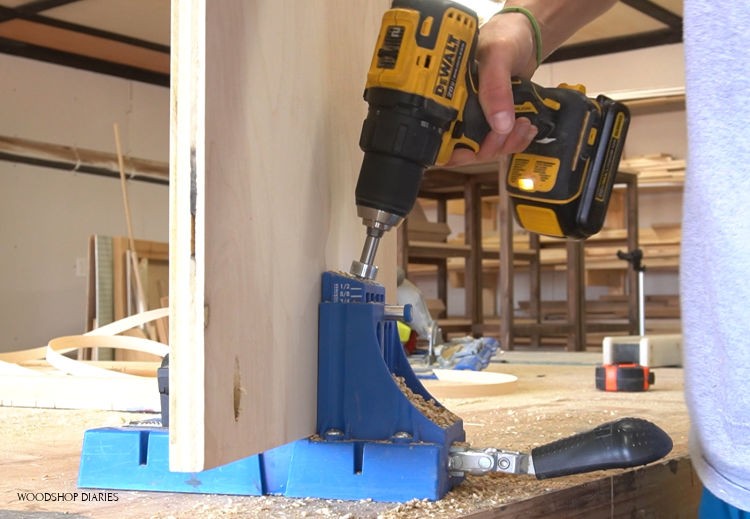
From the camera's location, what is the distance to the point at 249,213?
2.33 ft

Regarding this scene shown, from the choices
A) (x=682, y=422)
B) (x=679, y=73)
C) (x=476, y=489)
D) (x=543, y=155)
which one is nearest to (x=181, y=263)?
(x=476, y=489)

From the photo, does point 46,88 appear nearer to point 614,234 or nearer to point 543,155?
point 614,234

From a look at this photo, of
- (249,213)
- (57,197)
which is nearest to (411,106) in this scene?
(249,213)

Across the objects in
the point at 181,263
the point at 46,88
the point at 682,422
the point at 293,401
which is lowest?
the point at 682,422

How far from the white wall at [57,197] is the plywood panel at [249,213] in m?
6.16

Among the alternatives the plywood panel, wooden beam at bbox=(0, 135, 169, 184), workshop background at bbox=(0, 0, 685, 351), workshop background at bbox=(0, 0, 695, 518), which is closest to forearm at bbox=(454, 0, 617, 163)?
the plywood panel

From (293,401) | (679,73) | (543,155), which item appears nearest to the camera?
(293,401)

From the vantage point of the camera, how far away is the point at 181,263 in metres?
0.63

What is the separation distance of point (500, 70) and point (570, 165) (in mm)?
317

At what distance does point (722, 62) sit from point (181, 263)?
1.39ft

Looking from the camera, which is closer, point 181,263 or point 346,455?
point 181,263

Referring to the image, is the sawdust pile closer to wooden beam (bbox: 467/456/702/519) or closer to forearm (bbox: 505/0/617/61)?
wooden beam (bbox: 467/456/702/519)

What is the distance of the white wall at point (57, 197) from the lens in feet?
21.5

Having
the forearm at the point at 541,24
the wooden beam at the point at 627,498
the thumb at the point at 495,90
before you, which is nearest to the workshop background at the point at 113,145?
the forearm at the point at 541,24
